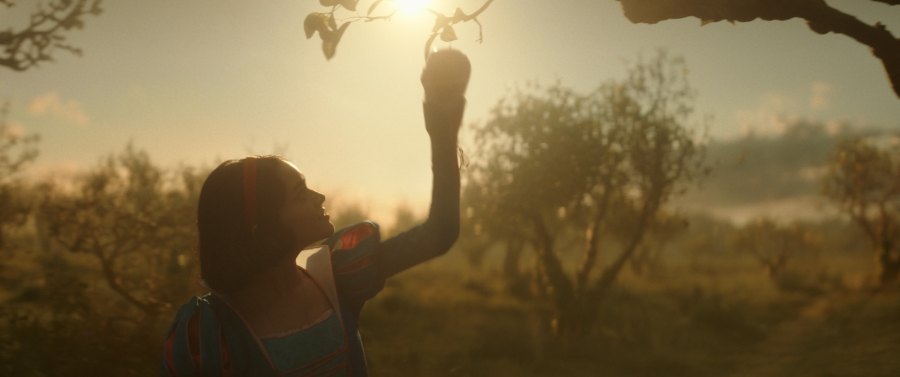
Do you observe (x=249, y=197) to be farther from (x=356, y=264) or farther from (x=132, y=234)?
(x=132, y=234)

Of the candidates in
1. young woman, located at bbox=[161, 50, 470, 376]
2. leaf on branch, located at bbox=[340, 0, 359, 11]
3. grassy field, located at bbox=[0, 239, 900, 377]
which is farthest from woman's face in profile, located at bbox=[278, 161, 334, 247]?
grassy field, located at bbox=[0, 239, 900, 377]

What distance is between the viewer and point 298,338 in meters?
2.19

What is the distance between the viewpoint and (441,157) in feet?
6.98

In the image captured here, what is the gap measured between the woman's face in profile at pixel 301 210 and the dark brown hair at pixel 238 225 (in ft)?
0.08

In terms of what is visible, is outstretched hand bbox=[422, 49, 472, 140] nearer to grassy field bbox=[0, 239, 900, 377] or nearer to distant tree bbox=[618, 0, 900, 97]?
distant tree bbox=[618, 0, 900, 97]

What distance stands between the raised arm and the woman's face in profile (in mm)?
213

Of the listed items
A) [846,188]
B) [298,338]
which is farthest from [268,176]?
[846,188]

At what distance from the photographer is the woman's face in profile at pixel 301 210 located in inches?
86.2

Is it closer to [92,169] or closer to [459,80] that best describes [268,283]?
[459,80]

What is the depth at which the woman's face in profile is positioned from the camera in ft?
7.18

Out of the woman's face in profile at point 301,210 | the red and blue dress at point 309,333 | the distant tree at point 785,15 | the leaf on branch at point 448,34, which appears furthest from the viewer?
the distant tree at point 785,15

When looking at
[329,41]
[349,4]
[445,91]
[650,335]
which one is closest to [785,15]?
[349,4]

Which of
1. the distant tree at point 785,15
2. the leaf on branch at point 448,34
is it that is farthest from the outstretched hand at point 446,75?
the distant tree at point 785,15

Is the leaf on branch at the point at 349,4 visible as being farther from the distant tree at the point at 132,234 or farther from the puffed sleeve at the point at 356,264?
the distant tree at the point at 132,234
